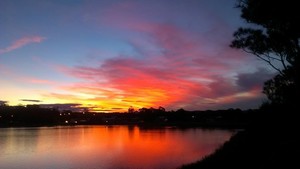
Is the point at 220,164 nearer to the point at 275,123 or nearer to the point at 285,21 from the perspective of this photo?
the point at 275,123

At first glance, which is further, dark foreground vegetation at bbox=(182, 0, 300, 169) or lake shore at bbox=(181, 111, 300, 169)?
dark foreground vegetation at bbox=(182, 0, 300, 169)

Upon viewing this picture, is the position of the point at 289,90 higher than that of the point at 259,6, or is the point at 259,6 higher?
the point at 259,6

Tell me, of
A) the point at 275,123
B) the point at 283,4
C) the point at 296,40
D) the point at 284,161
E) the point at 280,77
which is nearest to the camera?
the point at 284,161

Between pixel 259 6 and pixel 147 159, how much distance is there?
113 feet

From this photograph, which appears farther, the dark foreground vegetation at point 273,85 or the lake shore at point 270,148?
the dark foreground vegetation at point 273,85

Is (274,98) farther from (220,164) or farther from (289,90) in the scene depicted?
(220,164)

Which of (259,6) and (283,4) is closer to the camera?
(283,4)

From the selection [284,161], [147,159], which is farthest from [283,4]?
[147,159]

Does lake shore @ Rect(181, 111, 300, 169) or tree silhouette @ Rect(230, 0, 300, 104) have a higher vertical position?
tree silhouette @ Rect(230, 0, 300, 104)

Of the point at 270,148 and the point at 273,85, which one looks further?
the point at 273,85

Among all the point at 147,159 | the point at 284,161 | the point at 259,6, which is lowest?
the point at 147,159

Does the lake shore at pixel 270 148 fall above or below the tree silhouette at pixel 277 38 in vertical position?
below

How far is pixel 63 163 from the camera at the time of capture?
48531 mm

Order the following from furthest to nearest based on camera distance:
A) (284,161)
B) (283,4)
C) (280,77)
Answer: (280,77) → (283,4) → (284,161)
